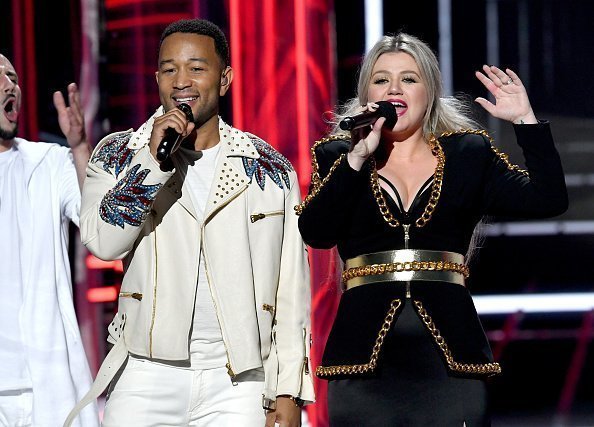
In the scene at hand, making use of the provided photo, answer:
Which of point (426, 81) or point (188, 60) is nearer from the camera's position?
point (426, 81)

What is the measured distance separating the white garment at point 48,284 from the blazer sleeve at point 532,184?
4.94 feet

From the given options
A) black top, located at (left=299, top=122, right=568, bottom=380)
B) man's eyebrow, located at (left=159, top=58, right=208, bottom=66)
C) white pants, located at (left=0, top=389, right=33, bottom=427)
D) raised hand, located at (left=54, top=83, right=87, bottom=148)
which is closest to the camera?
black top, located at (left=299, top=122, right=568, bottom=380)

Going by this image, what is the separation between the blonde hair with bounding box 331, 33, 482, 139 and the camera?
3.29 m

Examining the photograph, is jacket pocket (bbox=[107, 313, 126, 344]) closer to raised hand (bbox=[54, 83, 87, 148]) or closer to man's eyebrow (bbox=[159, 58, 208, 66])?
man's eyebrow (bbox=[159, 58, 208, 66])

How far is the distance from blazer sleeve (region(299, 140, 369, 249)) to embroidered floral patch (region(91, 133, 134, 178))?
47 centimetres

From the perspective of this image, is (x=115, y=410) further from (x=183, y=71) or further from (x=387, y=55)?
(x=387, y=55)

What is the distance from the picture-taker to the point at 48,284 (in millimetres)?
4176

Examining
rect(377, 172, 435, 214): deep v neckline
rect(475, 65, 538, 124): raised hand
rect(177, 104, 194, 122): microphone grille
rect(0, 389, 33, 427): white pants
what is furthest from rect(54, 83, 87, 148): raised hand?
rect(475, 65, 538, 124): raised hand

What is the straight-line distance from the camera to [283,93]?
4.96 meters

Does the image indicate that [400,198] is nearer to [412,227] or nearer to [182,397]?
[412,227]

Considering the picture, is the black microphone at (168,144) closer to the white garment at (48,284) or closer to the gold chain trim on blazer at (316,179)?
the gold chain trim on blazer at (316,179)

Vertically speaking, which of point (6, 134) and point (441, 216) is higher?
point (6, 134)

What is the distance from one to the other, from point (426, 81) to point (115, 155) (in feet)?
2.63

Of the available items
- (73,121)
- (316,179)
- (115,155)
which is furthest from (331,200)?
(73,121)
